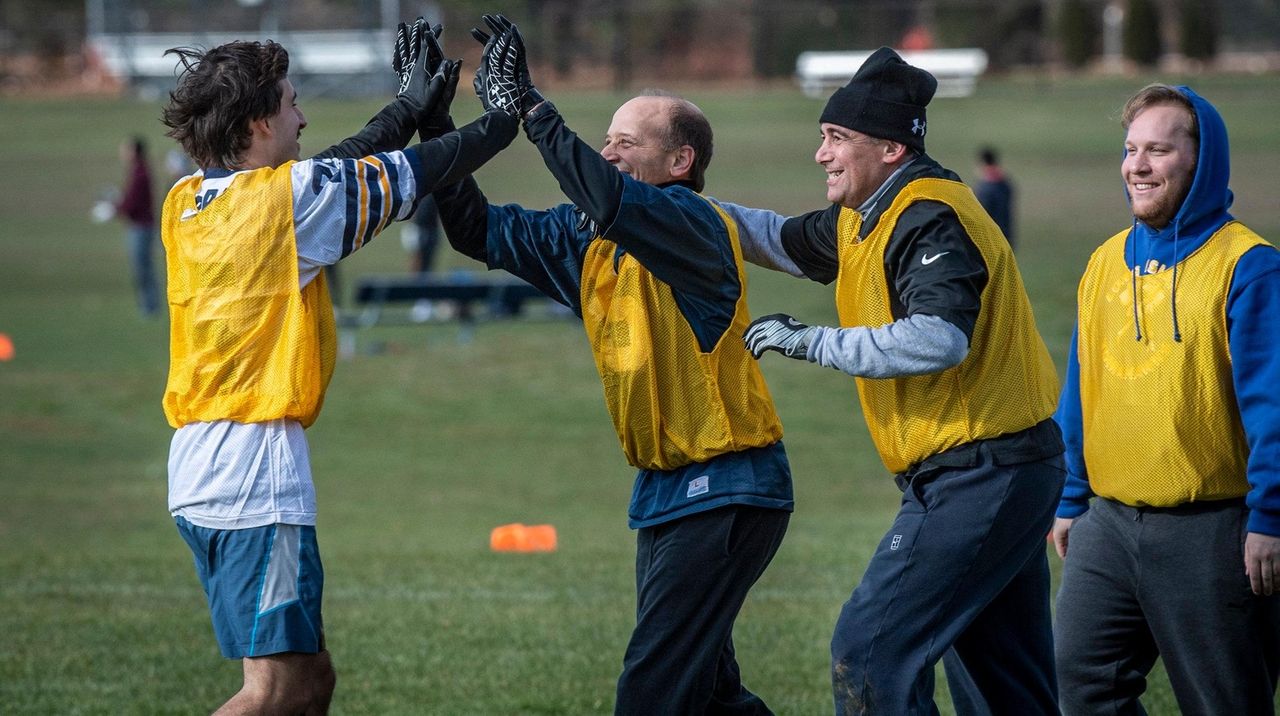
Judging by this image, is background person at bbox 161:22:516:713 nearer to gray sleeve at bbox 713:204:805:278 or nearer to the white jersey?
the white jersey

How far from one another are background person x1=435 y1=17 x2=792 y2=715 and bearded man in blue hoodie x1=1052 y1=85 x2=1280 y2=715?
0.92 metres

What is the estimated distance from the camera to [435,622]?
729cm

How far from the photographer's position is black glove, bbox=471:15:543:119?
14.4 feet

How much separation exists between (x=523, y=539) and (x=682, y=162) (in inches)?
229

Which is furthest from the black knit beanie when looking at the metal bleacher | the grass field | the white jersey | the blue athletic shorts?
the metal bleacher

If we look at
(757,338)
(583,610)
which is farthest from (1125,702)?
(583,610)

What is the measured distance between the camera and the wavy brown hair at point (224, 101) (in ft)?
13.2

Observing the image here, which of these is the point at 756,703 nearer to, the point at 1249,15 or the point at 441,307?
the point at 441,307

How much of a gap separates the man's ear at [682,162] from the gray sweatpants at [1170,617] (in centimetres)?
152

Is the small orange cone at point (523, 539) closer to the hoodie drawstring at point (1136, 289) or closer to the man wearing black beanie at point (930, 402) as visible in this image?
the man wearing black beanie at point (930, 402)

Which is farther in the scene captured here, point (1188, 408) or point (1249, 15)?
point (1249, 15)

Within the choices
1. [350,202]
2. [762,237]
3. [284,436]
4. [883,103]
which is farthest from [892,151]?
[284,436]

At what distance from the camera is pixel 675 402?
14.3 ft

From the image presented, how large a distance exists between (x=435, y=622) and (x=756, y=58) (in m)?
49.5
